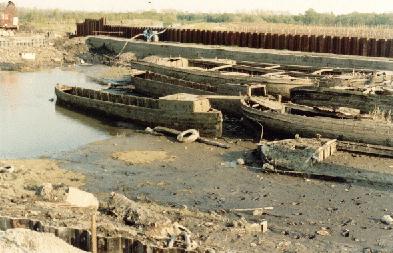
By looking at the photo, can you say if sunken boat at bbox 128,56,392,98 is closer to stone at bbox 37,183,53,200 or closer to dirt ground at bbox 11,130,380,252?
dirt ground at bbox 11,130,380,252

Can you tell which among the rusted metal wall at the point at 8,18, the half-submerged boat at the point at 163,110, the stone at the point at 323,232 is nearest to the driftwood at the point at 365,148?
the half-submerged boat at the point at 163,110

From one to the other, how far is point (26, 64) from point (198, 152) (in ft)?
93.9

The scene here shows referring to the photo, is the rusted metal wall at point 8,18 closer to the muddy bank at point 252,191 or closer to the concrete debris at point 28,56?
the concrete debris at point 28,56

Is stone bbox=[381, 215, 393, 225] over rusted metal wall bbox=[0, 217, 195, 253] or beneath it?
beneath

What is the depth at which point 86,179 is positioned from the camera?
15984 millimetres

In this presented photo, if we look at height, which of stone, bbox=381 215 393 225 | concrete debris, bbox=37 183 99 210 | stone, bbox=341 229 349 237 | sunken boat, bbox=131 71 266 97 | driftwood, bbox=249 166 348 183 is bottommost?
stone, bbox=341 229 349 237

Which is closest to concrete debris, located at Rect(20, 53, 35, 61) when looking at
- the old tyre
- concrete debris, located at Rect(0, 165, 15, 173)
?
the old tyre

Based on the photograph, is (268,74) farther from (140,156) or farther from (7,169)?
(7,169)

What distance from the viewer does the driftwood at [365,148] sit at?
57.6 feet

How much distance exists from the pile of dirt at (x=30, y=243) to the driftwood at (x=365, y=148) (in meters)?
11.5

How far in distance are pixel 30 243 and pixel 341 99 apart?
15.2m

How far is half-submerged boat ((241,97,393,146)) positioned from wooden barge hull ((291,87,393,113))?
2.11 ft

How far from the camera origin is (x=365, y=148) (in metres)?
17.8

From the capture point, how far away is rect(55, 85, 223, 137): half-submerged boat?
20750mm
